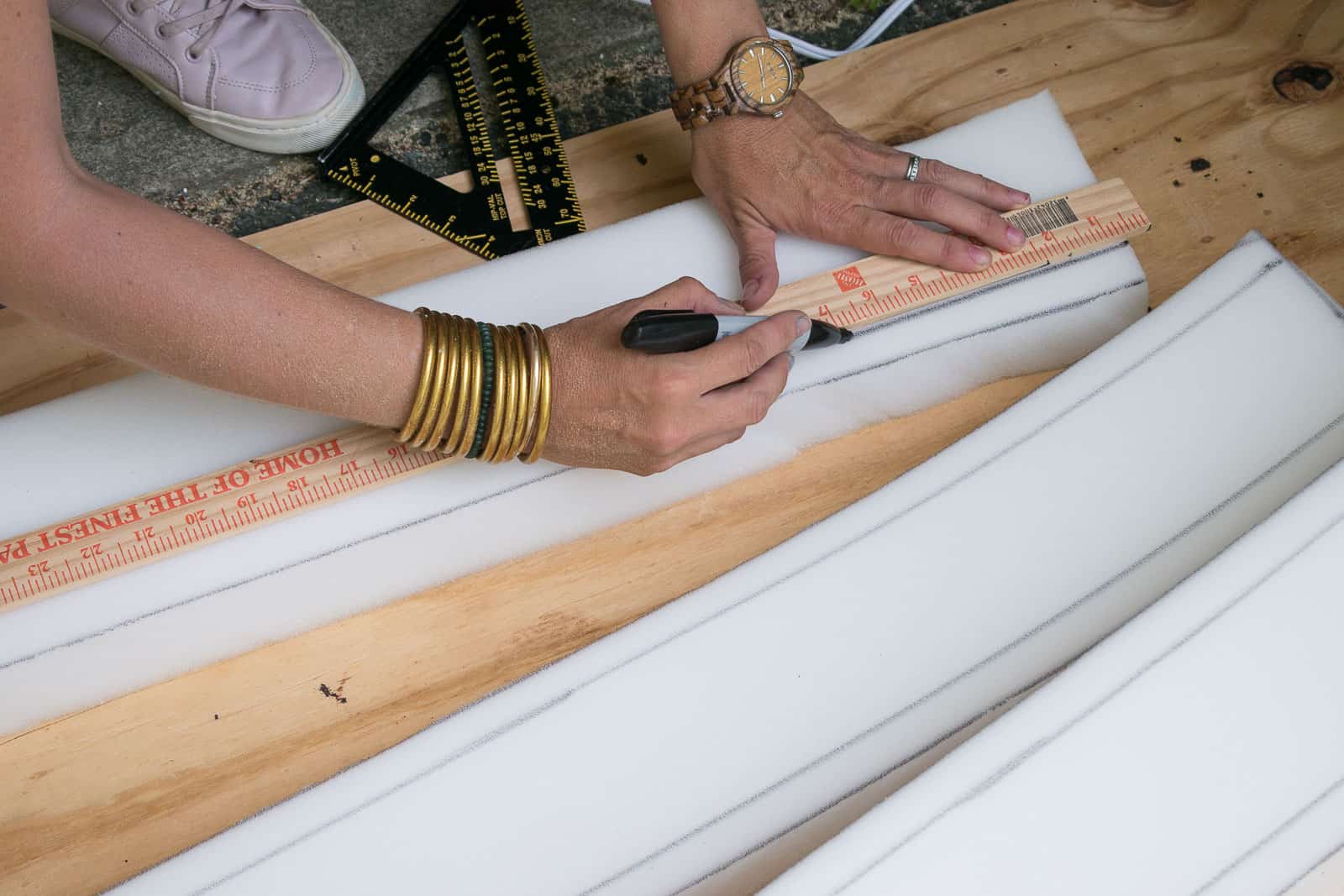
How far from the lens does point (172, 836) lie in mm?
1229

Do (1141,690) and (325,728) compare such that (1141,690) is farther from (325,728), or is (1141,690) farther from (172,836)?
(172,836)

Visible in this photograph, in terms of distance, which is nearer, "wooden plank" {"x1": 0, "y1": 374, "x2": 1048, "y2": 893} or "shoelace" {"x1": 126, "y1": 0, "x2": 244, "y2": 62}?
"wooden plank" {"x1": 0, "y1": 374, "x2": 1048, "y2": 893}

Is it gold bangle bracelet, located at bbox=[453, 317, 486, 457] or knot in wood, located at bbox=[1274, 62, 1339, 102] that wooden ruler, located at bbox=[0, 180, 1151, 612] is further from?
knot in wood, located at bbox=[1274, 62, 1339, 102]

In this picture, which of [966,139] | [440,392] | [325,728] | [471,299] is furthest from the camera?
[966,139]

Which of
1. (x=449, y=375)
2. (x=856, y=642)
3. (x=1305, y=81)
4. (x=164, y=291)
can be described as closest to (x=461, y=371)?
(x=449, y=375)

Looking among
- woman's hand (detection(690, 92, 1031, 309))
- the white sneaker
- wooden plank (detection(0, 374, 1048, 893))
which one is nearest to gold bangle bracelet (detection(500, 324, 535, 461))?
wooden plank (detection(0, 374, 1048, 893))

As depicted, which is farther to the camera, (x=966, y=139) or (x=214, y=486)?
(x=966, y=139)

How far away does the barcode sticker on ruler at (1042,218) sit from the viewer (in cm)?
148

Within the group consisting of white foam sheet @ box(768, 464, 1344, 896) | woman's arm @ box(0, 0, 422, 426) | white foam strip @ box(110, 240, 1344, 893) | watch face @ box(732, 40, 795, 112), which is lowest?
white foam sheet @ box(768, 464, 1344, 896)

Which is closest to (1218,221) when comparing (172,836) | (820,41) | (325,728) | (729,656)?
(820,41)

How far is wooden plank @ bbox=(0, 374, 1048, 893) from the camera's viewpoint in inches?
48.6

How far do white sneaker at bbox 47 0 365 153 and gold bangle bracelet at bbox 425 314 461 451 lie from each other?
2.79 ft

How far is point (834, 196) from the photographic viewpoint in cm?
146

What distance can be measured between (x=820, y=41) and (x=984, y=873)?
1553 millimetres
